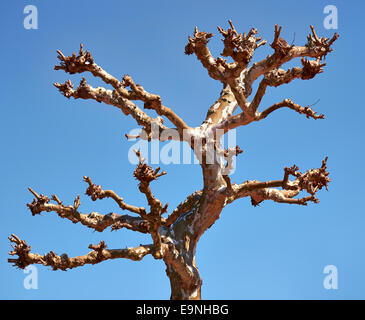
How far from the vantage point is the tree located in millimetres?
10039

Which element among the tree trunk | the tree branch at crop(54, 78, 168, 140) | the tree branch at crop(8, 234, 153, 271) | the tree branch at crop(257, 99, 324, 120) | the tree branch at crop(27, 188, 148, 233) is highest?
the tree branch at crop(54, 78, 168, 140)

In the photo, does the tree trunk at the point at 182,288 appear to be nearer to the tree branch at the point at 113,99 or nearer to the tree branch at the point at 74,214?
the tree branch at the point at 74,214

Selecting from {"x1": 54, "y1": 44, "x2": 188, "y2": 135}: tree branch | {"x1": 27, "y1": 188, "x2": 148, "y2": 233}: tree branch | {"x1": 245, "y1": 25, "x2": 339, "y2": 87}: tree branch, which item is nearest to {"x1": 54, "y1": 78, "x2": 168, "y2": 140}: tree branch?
{"x1": 54, "y1": 44, "x2": 188, "y2": 135}: tree branch

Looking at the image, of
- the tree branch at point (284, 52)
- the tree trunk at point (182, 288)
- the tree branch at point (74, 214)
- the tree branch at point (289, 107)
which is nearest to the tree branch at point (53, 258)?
the tree branch at point (74, 214)

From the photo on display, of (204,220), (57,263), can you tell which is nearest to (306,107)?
(204,220)

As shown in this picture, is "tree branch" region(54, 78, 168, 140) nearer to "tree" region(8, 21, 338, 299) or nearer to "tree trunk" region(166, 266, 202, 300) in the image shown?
"tree" region(8, 21, 338, 299)

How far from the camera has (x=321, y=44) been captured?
11.3 m

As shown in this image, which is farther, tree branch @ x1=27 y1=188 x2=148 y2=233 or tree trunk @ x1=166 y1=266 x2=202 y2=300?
tree branch @ x1=27 y1=188 x2=148 y2=233

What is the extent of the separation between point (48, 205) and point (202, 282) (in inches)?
171

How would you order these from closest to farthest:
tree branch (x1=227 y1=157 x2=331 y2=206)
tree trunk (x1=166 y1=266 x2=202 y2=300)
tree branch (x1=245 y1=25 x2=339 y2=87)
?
tree branch (x1=245 y1=25 x2=339 y2=87), tree branch (x1=227 y1=157 x2=331 y2=206), tree trunk (x1=166 y1=266 x2=202 y2=300)

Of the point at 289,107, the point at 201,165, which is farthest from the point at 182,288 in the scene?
the point at 289,107

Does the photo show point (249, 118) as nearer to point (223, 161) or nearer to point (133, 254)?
point (223, 161)

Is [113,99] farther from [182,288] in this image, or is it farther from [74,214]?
[182,288]
